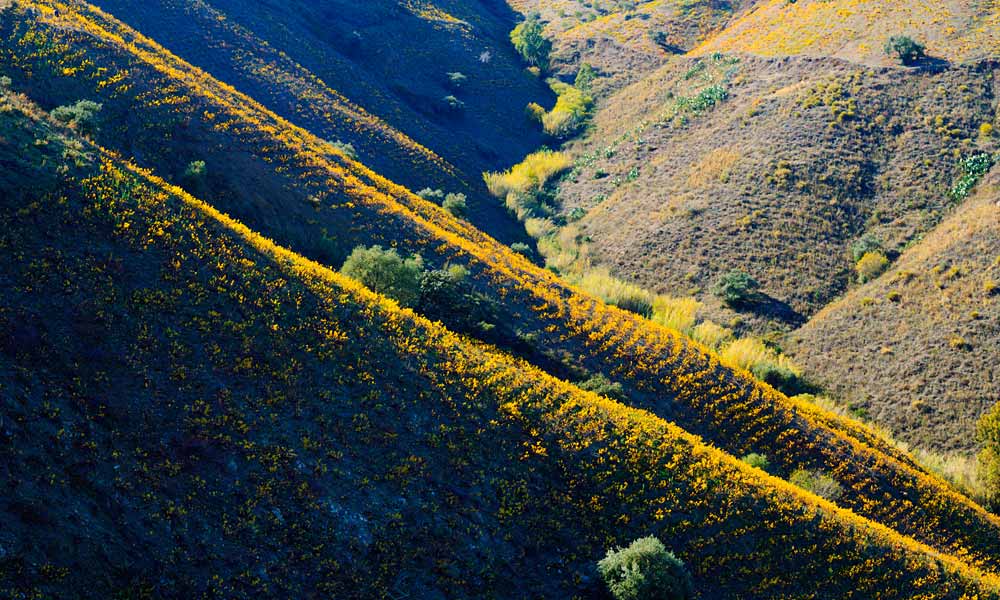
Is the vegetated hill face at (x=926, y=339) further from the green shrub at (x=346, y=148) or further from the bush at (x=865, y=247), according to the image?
the green shrub at (x=346, y=148)

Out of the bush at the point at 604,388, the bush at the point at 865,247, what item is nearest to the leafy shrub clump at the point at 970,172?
the bush at the point at 865,247

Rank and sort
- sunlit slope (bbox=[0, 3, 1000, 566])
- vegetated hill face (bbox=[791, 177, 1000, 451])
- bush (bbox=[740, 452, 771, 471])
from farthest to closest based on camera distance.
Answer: vegetated hill face (bbox=[791, 177, 1000, 451]), sunlit slope (bbox=[0, 3, 1000, 566]), bush (bbox=[740, 452, 771, 471])

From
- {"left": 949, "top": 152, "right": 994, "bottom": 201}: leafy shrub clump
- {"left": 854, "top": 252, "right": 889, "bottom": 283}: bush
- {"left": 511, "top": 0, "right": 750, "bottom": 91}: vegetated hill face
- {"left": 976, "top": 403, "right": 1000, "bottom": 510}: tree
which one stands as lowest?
{"left": 976, "top": 403, "right": 1000, "bottom": 510}: tree

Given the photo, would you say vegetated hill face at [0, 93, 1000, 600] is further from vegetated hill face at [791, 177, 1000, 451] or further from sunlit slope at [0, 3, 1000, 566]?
vegetated hill face at [791, 177, 1000, 451]

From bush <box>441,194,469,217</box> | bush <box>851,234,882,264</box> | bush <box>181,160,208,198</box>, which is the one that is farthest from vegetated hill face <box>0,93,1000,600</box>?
bush <box>851,234,882,264</box>

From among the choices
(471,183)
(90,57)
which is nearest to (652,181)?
(471,183)

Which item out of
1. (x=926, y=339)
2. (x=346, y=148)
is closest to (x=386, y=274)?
(x=346, y=148)

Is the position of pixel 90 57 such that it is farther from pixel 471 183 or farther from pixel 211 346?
pixel 471 183
